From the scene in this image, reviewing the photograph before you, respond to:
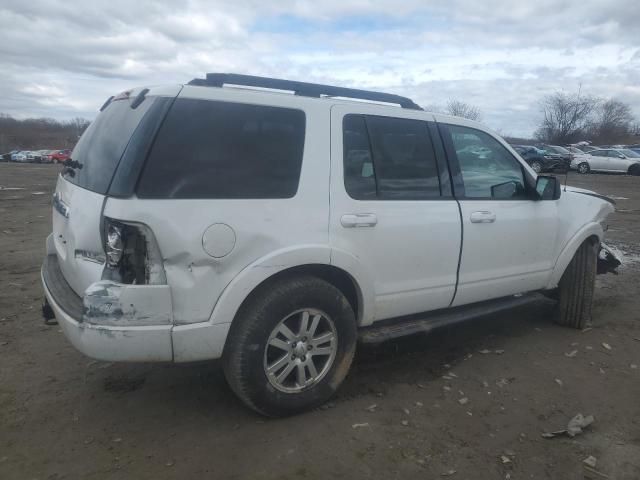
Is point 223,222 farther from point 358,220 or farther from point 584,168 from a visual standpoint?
point 584,168

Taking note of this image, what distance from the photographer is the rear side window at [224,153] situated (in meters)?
2.74

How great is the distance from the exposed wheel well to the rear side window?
17.6 inches

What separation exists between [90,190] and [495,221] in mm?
2777

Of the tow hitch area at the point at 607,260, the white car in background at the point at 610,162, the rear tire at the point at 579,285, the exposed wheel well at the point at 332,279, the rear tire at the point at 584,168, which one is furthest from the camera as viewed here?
the rear tire at the point at 584,168

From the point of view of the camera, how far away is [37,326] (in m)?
4.64

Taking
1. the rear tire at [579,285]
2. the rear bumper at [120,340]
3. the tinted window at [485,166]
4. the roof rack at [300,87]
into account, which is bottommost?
the rear tire at [579,285]

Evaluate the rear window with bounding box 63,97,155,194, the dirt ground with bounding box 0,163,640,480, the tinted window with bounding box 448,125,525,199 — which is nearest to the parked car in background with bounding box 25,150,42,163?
the dirt ground with bounding box 0,163,640,480

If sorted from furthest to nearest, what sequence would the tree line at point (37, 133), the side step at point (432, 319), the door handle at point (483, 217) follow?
the tree line at point (37, 133) → the door handle at point (483, 217) → the side step at point (432, 319)

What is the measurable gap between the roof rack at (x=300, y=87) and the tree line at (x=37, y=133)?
58055mm

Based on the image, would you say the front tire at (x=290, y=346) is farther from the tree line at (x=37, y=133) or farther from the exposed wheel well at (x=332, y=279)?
the tree line at (x=37, y=133)

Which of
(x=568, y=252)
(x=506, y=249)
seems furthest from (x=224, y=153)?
(x=568, y=252)

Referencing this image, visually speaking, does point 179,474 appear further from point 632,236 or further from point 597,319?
point 632,236

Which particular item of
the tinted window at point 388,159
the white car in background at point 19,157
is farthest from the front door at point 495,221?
the white car in background at point 19,157

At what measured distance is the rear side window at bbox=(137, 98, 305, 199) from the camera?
2.74 meters
